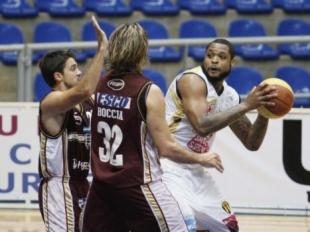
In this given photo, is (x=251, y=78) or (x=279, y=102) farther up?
(x=279, y=102)

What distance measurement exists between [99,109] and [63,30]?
792 cm

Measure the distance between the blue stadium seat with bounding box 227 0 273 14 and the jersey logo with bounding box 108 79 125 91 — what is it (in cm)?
804

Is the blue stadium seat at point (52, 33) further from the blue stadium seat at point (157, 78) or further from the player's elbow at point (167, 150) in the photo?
the player's elbow at point (167, 150)

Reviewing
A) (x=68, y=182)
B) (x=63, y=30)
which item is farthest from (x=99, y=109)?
(x=63, y=30)

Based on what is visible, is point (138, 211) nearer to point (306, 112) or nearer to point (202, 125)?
point (202, 125)

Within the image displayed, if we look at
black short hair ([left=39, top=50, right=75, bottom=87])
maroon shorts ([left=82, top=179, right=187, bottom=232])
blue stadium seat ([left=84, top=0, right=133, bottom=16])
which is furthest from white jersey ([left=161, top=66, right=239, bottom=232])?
blue stadium seat ([left=84, top=0, right=133, bottom=16])

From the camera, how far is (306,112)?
31.1ft

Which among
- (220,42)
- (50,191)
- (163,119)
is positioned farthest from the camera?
(220,42)

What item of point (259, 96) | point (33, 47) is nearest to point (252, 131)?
point (259, 96)

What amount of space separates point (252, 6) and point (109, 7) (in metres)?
1.93

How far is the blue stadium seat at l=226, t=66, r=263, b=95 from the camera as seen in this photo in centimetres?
1174

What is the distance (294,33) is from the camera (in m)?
13.1

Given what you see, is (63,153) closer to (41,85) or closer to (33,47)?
(33,47)

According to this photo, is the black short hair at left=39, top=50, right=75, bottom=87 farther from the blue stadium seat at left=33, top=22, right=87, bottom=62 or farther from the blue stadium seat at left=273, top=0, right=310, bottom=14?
the blue stadium seat at left=273, top=0, right=310, bottom=14
